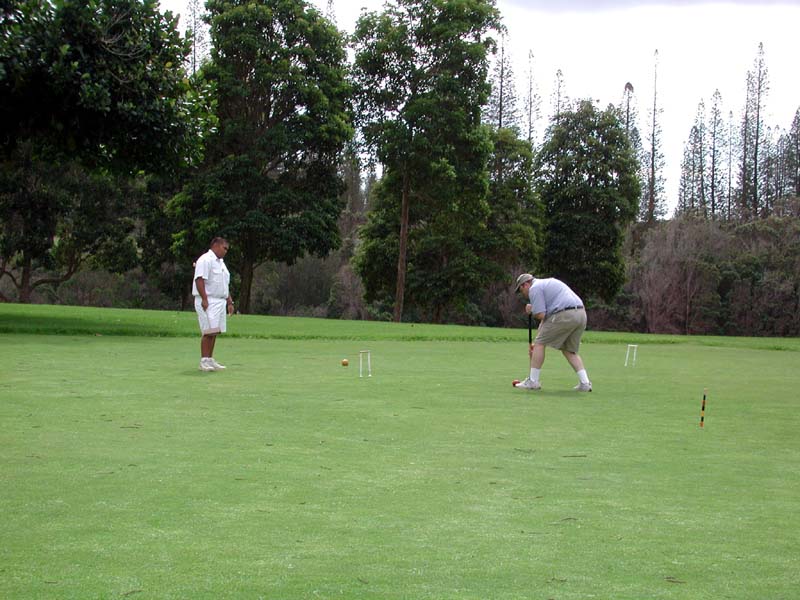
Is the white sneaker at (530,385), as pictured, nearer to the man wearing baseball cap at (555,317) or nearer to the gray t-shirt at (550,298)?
the man wearing baseball cap at (555,317)

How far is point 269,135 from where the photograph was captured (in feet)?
156

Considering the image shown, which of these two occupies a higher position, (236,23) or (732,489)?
(236,23)

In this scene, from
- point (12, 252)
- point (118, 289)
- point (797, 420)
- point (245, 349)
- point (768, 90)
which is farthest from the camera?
point (768, 90)

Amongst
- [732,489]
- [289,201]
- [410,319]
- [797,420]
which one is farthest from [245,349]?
[410,319]

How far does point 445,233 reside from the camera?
5491cm

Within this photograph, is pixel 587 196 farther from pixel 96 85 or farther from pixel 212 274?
pixel 212 274

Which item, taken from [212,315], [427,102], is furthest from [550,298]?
[427,102]

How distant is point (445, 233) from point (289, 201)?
1046cm

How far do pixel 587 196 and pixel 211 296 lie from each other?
47.7m

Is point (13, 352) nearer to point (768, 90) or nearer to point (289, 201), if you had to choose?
point (289, 201)

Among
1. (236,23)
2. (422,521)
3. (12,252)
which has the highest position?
(236,23)

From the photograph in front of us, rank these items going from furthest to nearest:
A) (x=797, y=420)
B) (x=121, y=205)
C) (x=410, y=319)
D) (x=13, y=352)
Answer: (x=410, y=319), (x=121, y=205), (x=13, y=352), (x=797, y=420)

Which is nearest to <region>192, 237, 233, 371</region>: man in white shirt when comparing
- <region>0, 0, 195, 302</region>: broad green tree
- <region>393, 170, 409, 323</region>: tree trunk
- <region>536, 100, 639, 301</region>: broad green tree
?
<region>0, 0, 195, 302</region>: broad green tree

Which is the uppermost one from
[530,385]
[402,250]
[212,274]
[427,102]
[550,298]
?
[427,102]
